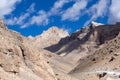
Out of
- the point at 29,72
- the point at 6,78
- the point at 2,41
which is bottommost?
the point at 6,78

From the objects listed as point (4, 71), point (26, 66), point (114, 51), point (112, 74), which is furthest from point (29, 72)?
point (114, 51)

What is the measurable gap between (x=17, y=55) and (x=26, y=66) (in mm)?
2127

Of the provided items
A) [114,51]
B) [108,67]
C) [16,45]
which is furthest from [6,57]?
[114,51]

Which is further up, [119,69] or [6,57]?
[119,69]

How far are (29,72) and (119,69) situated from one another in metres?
58.7

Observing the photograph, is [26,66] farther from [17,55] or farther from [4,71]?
[4,71]

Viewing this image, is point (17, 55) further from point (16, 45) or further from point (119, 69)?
point (119, 69)

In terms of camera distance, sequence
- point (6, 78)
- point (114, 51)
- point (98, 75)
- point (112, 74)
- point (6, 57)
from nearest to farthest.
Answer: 1. point (6, 78)
2. point (6, 57)
3. point (112, 74)
4. point (98, 75)
5. point (114, 51)

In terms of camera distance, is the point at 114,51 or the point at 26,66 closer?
the point at 26,66

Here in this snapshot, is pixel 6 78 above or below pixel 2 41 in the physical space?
below

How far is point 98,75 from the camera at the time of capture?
107m

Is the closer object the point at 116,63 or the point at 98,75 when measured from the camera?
the point at 98,75

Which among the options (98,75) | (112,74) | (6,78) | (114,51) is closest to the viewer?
(6,78)

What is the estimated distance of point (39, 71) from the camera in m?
57.5
